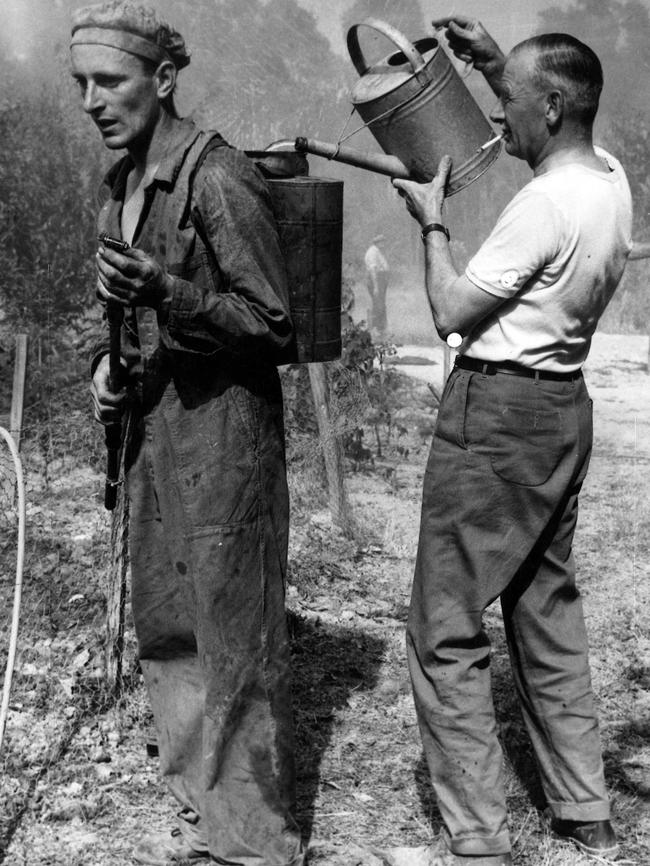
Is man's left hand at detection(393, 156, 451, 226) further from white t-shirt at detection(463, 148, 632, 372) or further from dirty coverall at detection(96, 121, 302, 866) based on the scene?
dirty coverall at detection(96, 121, 302, 866)

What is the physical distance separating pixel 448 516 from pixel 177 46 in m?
1.45

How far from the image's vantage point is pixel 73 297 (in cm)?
944

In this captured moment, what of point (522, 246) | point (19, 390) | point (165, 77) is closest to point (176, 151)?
point (165, 77)

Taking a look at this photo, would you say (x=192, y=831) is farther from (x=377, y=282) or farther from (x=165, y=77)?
(x=377, y=282)

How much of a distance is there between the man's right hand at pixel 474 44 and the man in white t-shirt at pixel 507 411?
1.53 feet

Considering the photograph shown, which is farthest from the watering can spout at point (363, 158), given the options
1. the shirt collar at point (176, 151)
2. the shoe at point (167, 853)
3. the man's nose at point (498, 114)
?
the shoe at point (167, 853)

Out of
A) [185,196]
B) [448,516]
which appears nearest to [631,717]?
[448,516]

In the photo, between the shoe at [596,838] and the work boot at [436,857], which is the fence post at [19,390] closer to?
the work boot at [436,857]

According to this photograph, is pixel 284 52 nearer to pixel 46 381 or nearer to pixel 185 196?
pixel 46 381

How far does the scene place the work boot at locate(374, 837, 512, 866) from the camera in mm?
3033

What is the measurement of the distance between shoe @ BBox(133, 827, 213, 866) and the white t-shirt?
169cm

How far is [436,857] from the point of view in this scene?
3.13m

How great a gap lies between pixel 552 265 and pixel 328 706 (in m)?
2.21

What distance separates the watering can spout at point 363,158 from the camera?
3291 millimetres
